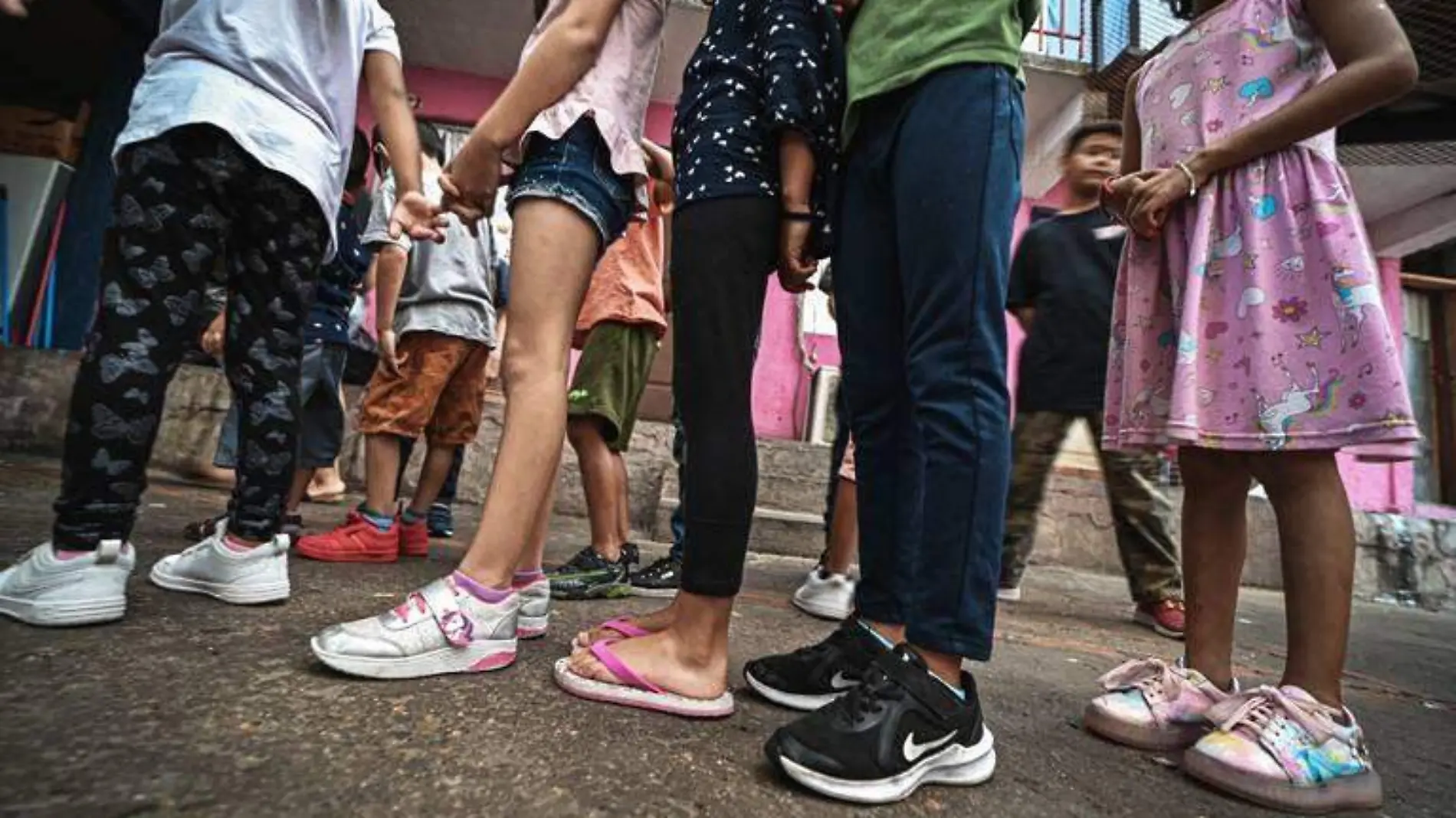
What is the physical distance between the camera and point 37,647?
1.12 m

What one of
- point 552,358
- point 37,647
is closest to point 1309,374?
point 552,358

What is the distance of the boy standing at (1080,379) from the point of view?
9.16 feet

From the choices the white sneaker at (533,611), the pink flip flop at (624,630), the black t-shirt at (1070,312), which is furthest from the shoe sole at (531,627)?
the black t-shirt at (1070,312)

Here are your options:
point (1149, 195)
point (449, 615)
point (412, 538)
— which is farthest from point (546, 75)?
point (412, 538)

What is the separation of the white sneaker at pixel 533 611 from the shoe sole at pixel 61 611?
0.72m

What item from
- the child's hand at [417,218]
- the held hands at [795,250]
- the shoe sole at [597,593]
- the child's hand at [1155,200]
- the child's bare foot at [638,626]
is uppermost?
the child's hand at [1155,200]

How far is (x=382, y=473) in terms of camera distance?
99.3 inches

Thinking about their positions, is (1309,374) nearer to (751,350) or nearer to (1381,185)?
(751,350)

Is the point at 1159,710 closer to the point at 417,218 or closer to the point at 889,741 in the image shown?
the point at 889,741

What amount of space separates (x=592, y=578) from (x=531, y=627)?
633 millimetres

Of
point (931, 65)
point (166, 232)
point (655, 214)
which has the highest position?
point (655, 214)

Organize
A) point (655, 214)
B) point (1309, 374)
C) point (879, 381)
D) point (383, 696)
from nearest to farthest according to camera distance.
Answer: point (383, 696) → point (1309, 374) → point (879, 381) → point (655, 214)

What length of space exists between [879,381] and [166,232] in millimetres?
1461

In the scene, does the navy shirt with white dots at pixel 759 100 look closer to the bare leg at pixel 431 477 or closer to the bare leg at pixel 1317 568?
the bare leg at pixel 1317 568
